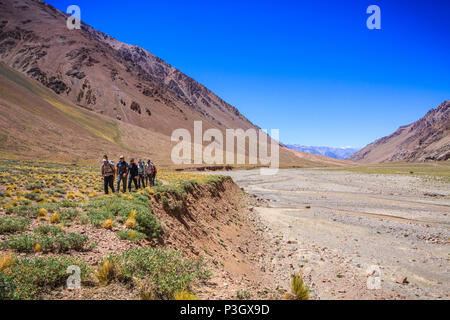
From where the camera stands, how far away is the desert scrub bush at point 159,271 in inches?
187

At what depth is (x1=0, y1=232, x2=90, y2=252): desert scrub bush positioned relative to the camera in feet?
18.5

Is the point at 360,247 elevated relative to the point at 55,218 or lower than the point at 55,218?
lower

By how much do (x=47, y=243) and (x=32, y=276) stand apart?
1765 mm

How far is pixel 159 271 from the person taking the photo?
5168 millimetres

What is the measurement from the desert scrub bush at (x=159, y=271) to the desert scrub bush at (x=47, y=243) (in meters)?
1.45

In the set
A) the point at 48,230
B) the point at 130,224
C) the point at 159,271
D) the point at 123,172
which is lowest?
the point at 159,271

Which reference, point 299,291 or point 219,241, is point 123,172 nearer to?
point 219,241

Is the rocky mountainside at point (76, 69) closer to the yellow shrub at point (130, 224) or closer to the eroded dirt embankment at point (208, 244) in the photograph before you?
the eroded dirt embankment at point (208, 244)

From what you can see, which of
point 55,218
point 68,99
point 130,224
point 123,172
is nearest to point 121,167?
point 123,172

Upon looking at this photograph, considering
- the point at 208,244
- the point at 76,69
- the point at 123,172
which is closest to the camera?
the point at 208,244

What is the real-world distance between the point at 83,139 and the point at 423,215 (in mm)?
74395

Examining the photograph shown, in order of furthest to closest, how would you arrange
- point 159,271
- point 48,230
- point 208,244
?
1. point 208,244
2. point 48,230
3. point 159,271
